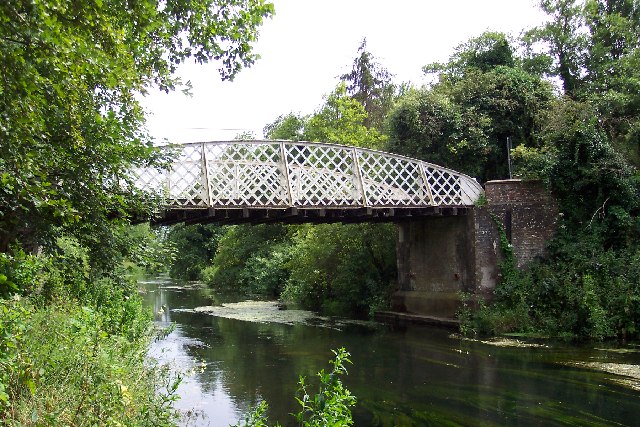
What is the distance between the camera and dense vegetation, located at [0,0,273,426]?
16.7 ft

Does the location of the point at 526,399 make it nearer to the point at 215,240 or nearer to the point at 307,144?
the point at 307,144

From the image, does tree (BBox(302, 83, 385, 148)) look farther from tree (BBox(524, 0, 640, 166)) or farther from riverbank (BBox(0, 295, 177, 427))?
riverbank (BBox(0, 295, 177, 427))

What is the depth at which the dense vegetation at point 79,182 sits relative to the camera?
201 inches

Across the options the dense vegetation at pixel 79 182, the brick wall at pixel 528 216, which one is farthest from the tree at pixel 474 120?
the dense vegetation at pixel 79 182

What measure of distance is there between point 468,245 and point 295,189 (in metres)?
6.71

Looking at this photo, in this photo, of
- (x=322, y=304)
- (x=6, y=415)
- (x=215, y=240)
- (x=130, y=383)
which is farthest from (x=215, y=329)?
(x=215, y=240)

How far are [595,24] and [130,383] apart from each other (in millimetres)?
27775

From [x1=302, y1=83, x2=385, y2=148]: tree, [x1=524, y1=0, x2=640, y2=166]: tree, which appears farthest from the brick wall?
[x1=302, y1=83, x2=385, y2=148]: tree

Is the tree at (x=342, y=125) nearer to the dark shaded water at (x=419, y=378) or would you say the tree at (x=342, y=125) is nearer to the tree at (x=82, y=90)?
the dark shaded water at (x=419, y=378)

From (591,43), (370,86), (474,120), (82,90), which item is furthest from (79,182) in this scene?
(370,86)

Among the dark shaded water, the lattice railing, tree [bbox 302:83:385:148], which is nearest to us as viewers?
the dark shaded water

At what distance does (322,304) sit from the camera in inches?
1212

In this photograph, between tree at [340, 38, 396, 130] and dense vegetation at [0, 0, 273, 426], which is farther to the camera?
tree at [340, 38, 396, 130]

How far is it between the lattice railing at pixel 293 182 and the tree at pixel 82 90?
608cm
